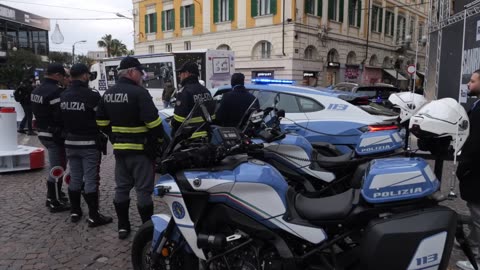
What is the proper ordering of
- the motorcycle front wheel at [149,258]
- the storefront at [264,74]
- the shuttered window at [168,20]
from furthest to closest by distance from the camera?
the shuttered window at [168,20], the storefront at [264,74], the motorcycle front wheel at [149,258]

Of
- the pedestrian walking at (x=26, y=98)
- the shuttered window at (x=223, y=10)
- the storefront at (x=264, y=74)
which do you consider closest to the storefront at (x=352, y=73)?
the storefront at (x=264, y=74)

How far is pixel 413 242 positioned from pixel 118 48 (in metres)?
65.5

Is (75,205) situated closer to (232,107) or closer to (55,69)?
(55,69)

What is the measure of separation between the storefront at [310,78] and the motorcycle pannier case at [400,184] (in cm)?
2468

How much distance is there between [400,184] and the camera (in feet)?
7.74

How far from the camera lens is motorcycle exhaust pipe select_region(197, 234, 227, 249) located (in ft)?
8.92

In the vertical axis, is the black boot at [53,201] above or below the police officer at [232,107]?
below

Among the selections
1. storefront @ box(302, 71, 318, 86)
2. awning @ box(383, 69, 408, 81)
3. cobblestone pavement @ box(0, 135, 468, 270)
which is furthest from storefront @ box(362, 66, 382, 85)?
cobblestone pavement @ box(0, 135, 468, 270)

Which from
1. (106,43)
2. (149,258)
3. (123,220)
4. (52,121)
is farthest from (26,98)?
(106,43)

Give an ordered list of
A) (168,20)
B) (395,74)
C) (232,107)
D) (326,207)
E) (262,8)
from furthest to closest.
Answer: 1. (395,74)
2. (168,20)
3. (262,8)
4. (232,107)
5. (326,207)

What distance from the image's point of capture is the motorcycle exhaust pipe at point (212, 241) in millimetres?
2719

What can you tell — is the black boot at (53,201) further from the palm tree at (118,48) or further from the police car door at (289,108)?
the palm tree at (118,48)

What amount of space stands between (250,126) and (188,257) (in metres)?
1.40

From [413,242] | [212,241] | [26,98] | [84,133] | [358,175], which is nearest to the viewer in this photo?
[413,242]
